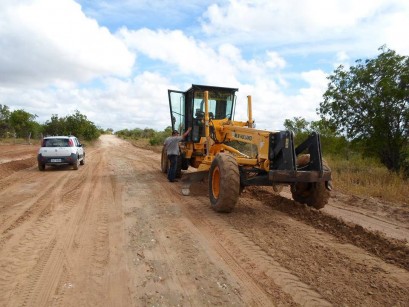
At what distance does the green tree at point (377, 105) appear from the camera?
525 inches

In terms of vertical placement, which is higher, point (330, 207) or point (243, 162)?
point (243, 162)

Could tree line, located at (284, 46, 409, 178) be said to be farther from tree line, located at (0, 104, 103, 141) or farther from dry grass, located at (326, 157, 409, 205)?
tree line, located at (0, 104, 103, 141)

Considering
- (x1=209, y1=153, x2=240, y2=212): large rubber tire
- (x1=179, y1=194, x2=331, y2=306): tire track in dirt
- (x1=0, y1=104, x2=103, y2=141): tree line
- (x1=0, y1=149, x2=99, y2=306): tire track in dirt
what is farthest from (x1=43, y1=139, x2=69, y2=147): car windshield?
(x1=0, y1=104, x2=103, y2=141): tree line

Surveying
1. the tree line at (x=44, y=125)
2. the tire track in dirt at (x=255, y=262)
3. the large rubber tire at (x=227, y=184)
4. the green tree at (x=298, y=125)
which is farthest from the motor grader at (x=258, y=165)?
the tree line at (x=44, y=125)

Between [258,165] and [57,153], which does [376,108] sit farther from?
[57,153]

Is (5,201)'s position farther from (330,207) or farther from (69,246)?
(330,207)

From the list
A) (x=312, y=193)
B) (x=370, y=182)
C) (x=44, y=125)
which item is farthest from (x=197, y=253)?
(x=44, y=125)

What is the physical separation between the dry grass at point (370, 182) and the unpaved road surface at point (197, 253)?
1.11 m

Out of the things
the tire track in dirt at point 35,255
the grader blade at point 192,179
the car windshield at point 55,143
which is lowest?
the tire track in dirt at point 35,255

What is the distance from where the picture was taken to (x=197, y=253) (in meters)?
5.16

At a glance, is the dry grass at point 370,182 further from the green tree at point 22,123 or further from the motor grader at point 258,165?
the green tree at point 22,123

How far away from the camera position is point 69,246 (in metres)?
5.39

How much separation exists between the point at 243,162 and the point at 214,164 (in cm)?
63

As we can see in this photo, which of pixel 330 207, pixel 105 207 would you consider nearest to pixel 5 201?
pixel 105 207
